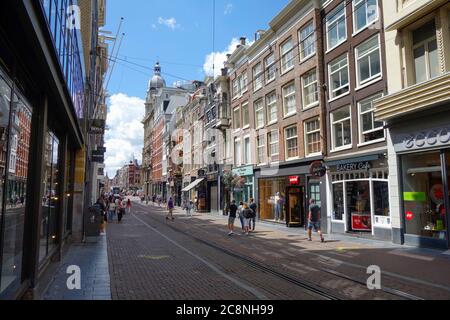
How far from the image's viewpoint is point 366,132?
60.2 ft

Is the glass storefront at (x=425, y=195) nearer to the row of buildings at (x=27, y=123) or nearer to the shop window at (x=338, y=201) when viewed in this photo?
the shop window at (x=338, y=201)

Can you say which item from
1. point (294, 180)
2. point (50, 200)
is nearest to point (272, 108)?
point (294, 180)

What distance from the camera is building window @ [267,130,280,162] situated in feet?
87.7

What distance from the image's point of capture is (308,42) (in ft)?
77.2

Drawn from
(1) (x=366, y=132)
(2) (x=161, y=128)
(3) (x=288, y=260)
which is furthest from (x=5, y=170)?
(2) (x=161, y=128)

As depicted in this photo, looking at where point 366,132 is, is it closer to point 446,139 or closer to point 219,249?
point 446,139

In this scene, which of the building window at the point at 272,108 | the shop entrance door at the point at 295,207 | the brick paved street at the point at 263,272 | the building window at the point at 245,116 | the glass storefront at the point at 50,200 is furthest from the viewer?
the building window at the point at 245,116

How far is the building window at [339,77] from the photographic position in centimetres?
2022

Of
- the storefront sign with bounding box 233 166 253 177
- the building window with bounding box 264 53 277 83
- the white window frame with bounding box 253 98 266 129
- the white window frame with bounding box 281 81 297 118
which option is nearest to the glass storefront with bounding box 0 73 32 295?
the white window frame with bounding box 281 81 297 118

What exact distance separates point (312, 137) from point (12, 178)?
19.0 metres

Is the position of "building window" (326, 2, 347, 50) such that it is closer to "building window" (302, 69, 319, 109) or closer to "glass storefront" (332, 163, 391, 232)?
"building window" (302, 69, 319, 109)

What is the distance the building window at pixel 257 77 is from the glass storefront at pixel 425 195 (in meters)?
15.5

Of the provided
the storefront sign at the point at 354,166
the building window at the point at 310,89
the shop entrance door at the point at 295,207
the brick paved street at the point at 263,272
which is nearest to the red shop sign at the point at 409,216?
the brick paved street at the point at 263,272

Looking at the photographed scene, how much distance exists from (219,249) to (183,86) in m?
72.8
